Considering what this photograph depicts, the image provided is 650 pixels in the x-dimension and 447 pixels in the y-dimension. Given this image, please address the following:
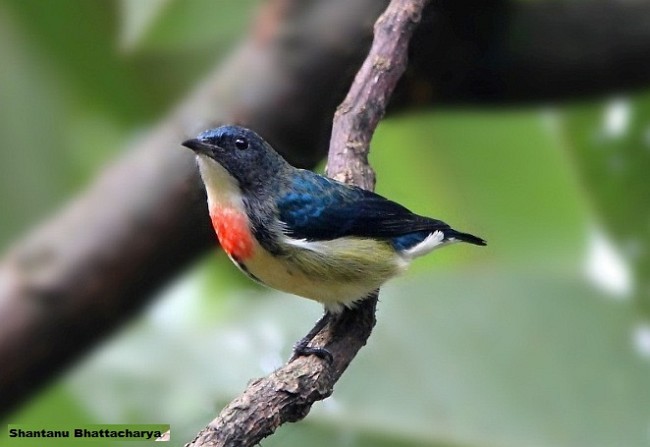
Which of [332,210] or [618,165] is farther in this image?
[618,165]

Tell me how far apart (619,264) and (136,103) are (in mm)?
455

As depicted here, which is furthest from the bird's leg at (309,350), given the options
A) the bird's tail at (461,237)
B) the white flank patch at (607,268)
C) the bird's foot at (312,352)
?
the white flank patch at (607,268)

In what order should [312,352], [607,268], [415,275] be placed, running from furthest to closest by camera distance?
[607,268] < [415,275] < [312,352]

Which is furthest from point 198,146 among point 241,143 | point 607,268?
point 607,268

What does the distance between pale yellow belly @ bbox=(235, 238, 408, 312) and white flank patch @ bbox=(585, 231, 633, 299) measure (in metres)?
0.26

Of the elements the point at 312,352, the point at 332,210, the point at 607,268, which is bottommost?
the point at 312,352

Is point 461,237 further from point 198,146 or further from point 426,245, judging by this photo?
point 198,146

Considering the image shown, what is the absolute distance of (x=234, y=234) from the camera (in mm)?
589

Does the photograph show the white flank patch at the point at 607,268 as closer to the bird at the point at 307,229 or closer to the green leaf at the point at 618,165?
the green leaf at the point at 618,165

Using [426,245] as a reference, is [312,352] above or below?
below

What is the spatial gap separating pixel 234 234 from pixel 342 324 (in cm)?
9

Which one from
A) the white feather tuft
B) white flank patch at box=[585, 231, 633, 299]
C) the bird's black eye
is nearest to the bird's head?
the bird's black eye

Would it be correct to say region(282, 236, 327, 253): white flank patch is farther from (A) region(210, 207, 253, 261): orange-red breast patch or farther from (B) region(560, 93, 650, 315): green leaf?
(B) region(560, 93, 650, 315): green leaf

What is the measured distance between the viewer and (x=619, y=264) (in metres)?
0.83
